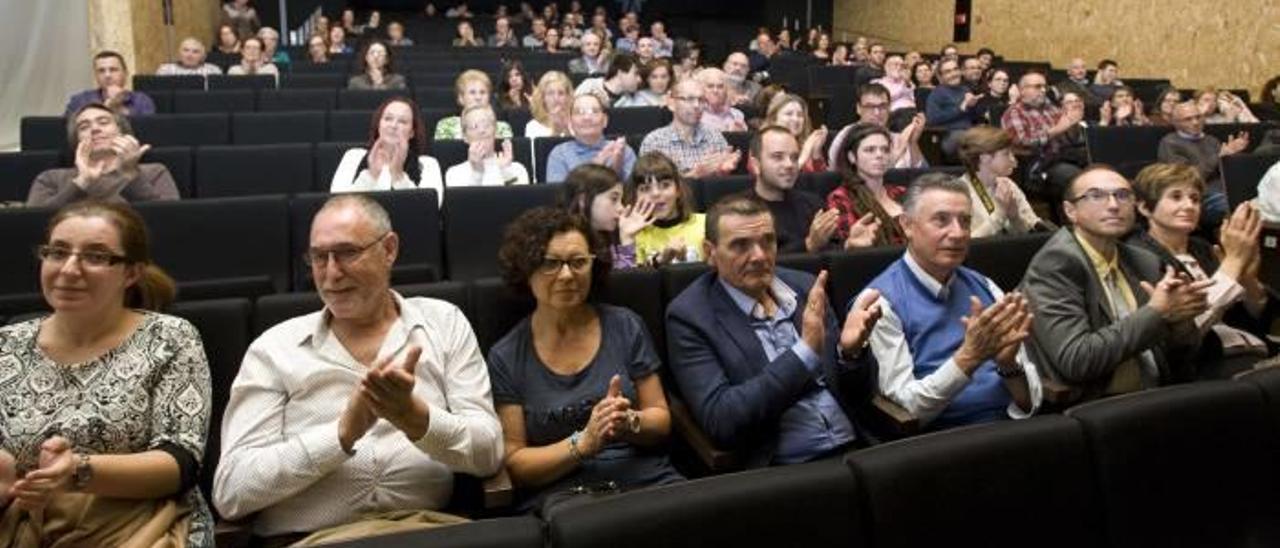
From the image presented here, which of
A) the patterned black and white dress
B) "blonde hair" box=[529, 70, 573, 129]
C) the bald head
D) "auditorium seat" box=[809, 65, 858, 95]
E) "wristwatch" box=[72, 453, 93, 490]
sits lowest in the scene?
"wristwatch" box=[72, 453, 93, 490]

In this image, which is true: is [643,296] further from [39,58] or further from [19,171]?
[39,58]

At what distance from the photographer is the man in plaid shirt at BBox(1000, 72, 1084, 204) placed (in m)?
5.29

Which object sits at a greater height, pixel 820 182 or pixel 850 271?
pixel 820 182

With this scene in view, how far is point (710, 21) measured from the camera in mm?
16453

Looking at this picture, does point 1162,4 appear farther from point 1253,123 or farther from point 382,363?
point 382,363

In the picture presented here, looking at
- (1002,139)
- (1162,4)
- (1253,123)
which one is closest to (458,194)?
(1002,139)

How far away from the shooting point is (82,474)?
143cm

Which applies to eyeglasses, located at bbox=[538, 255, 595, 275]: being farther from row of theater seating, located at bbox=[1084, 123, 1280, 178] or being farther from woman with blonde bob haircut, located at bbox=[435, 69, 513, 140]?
row of theater seating, located at bbox=[1084, 123, 1280, 178]

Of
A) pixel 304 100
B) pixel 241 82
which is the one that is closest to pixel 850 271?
pixel 304 100

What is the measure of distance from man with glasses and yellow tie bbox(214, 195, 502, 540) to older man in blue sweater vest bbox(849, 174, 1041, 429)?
0.86 meters

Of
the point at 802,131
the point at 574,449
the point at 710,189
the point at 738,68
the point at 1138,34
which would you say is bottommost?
the point at 574,449

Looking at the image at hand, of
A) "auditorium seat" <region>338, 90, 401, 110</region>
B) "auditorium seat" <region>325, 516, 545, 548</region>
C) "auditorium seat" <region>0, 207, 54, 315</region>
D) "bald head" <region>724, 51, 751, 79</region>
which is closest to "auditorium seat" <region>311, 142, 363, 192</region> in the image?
"auditorium seat" <region>0, 207, 54, 315</region>

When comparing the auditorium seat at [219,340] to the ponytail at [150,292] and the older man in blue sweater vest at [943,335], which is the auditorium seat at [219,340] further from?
the older man in blue sweater vest at [943,335]

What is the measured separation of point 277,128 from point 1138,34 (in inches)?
301
